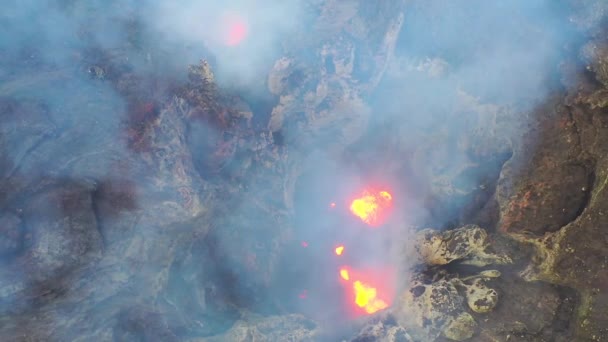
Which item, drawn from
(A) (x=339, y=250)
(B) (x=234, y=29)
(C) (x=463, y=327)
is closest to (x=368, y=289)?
(A) (x=339, y=250)

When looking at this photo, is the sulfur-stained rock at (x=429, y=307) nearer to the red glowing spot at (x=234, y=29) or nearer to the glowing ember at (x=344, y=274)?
the glowing ember at (x=344, y=274)

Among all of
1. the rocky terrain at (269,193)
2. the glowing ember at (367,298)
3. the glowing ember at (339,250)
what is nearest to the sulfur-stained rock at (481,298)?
the rocky terrain at (269,193)

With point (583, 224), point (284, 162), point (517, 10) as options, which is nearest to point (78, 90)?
point (284, 162)

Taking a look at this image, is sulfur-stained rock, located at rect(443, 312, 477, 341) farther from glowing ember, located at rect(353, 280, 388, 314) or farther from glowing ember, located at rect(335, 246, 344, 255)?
glowing ember, located at rect(335, 246, 344, 255)

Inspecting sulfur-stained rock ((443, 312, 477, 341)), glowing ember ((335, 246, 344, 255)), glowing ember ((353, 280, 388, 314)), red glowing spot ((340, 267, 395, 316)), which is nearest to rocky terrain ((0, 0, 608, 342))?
sulfur-stained rock ((443, 312, 477, 341))

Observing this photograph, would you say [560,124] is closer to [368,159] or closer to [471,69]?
[471,69]

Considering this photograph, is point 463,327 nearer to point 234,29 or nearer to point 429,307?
point 429,307
